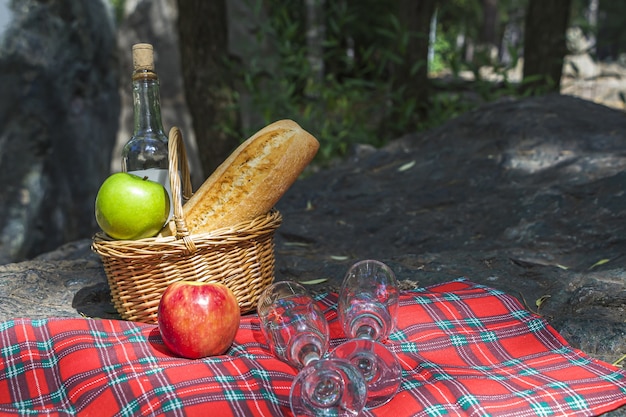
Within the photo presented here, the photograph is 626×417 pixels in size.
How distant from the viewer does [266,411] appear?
5.01 ft

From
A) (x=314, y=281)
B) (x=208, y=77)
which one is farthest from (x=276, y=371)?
(x=208, y=77)

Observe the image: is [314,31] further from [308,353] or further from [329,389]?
[329,389]

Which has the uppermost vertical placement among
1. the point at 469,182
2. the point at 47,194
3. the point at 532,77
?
the point at 532,77

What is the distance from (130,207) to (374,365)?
0.79 metres

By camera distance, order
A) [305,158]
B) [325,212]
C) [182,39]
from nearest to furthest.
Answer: [305,158], [325,212], [182,39]

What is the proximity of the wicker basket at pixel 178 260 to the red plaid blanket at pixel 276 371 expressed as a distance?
0.25ft

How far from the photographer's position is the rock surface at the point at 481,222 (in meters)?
2.26

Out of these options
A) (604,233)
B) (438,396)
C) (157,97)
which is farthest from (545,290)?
(157,97)

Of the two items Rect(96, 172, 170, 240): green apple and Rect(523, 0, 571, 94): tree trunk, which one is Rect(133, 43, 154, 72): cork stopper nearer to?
Rect(96, 172, 170, 240): green apple

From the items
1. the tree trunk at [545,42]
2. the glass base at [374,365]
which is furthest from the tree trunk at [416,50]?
the glass base at [374,365]

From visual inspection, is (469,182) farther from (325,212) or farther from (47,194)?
(47,194)

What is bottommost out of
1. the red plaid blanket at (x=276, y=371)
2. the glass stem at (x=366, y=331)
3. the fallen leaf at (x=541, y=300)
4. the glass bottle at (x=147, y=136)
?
the fallen leaf at (x=541, y=300)

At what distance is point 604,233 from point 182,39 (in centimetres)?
334

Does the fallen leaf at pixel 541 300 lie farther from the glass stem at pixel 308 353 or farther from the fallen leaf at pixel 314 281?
the glass stem at pixel 308 353
